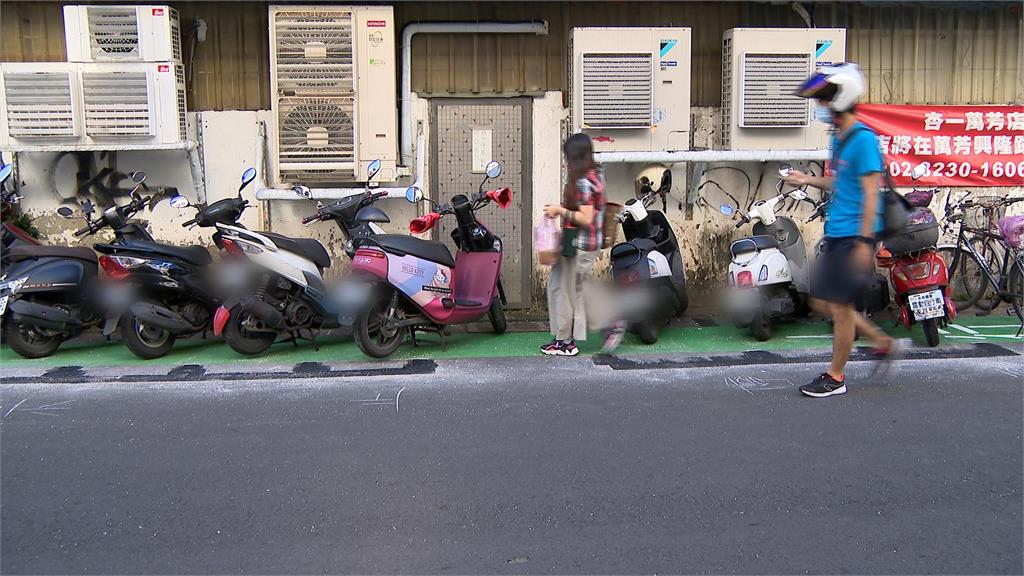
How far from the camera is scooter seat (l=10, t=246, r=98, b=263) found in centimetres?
662

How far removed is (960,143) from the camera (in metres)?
8.57

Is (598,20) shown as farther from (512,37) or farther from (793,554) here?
(793,554)

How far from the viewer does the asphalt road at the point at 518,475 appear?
10.9ft

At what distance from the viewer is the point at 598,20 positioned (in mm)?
8398

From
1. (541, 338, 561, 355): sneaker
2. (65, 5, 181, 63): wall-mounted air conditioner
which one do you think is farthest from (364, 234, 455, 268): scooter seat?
(65, 5, 181, 63): wall-mounted air conditioner

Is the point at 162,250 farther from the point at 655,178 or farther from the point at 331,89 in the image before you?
the point at 655,178

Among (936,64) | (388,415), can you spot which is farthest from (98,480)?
(936,64)

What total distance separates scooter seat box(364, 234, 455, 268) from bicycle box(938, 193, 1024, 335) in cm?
419

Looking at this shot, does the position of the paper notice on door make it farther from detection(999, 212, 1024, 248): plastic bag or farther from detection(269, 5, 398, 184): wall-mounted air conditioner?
detection(999, 212, 1024, 248): plastic bag

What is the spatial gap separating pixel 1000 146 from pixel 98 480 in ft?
28.3

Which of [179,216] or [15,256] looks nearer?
[15,256]

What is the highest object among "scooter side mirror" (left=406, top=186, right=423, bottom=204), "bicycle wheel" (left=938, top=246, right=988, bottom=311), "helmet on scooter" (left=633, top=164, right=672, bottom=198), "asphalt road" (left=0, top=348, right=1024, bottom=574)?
"helmet on scooter" (left=633, top=164, right=672, bottom=198)

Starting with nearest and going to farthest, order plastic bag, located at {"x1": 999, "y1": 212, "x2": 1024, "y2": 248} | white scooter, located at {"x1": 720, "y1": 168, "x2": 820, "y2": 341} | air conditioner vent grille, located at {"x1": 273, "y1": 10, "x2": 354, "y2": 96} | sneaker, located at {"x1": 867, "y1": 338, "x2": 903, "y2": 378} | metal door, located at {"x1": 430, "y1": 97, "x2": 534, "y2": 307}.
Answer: sneaker, located at {"x1": 867, "y1": 338, "x2": 903, "y2": 378} → white scooter, located at {"x1": 720, "y1": 168, "x2": 820, "y2": 341} → plastic bag, located at {"x1": 999, "y1": 212, "x2": 1024, "y2": 248} → air conditioner vent grille, located at {"x1": 273, "y1": 10, "x2": 354, "y2": 96} → metal door, located at {"x1": 430, "y1": 97, "x2": 534, "y2": 307}

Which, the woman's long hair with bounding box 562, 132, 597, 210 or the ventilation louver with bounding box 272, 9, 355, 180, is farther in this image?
the ventilation louver with bounding box 272, 9, 355, 180
